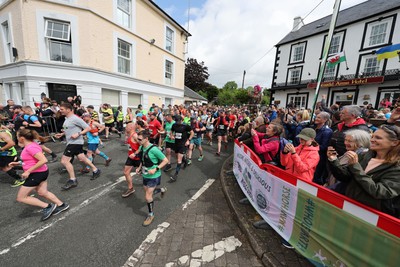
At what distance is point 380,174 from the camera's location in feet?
5.66

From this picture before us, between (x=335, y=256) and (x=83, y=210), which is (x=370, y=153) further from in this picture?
(x=83, y=210)

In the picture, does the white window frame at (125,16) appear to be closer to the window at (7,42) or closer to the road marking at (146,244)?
the window at (7,42)

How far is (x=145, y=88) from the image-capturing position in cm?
1383

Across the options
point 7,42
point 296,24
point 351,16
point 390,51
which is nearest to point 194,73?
point 296,24

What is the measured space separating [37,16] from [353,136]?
44.2ft

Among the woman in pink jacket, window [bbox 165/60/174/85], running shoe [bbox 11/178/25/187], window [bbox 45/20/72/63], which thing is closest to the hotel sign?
window [bbox 165/60/174/85]

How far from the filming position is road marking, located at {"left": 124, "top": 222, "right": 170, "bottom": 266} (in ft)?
7.66

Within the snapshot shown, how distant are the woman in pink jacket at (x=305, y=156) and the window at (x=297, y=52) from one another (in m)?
Answer: 23.7

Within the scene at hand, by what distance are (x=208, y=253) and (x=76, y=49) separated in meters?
11.7

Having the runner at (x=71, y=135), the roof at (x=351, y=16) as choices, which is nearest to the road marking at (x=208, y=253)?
the runner at (x=71, y=135)

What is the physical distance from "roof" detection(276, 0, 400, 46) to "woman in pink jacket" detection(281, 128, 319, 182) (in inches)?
832

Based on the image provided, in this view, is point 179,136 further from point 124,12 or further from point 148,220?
point 124,12

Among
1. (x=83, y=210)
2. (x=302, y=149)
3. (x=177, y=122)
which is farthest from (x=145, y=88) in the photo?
(x=302, y=149)

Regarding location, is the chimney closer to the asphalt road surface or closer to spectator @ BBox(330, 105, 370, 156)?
spectator @ BBox(330, 105, 370, 156)
